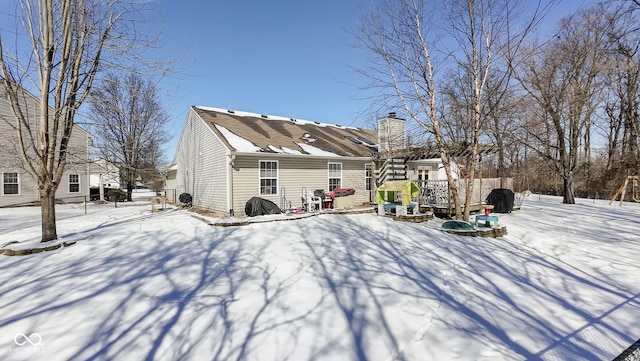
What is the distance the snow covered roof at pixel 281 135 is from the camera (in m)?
12.3

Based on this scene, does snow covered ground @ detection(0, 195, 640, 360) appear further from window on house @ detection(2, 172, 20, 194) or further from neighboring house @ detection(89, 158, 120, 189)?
window on house @ detection(2, 172, 20, 194)

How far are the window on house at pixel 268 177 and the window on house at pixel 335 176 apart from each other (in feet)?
9.87

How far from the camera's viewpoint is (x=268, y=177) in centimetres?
1221

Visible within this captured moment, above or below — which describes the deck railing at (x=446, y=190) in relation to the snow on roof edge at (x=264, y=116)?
below

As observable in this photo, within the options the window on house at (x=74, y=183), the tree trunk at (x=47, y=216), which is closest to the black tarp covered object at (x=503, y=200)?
the tree trunk at (x=47, y=216)

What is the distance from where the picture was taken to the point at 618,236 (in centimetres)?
796

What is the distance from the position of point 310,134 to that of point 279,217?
7530 mm

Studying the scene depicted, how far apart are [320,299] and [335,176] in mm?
10435

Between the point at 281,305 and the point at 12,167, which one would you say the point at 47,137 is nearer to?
the point at 281,305

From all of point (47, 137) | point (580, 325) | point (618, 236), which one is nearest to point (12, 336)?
point (47, 137)

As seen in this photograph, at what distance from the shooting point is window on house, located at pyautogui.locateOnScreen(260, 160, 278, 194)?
39.6 ft

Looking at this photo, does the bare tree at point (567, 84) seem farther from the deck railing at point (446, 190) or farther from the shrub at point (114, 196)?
the shrub at point (114, 196)

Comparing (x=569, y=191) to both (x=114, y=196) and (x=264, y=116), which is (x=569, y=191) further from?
(x=114, y=196)

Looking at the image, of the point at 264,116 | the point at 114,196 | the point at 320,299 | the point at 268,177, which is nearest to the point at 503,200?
the point at 268,177
